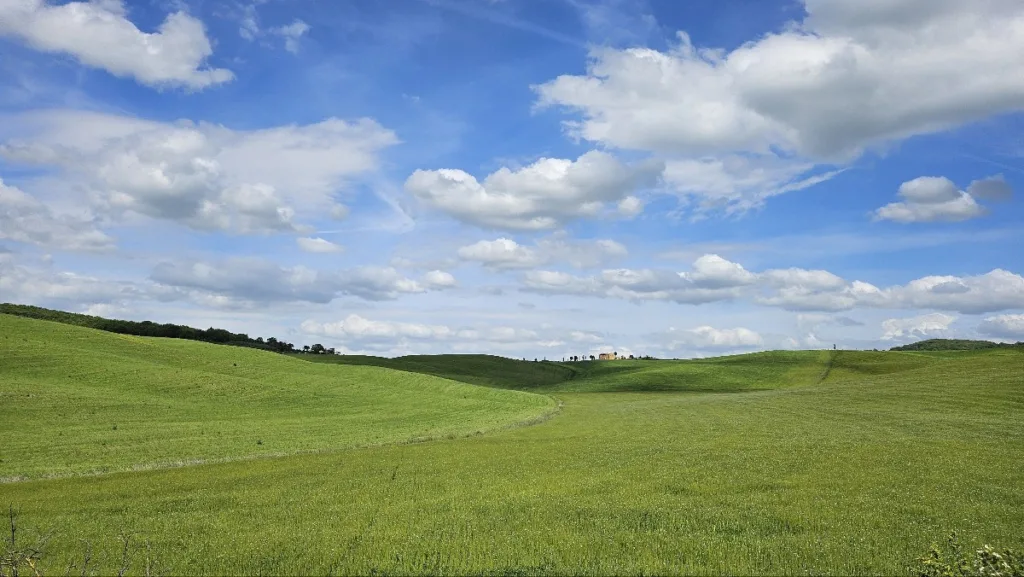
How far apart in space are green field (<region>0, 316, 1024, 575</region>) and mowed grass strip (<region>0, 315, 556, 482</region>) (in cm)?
36

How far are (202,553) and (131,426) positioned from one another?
34.4 metres

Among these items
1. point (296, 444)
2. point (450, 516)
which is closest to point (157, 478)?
point (296, 444)

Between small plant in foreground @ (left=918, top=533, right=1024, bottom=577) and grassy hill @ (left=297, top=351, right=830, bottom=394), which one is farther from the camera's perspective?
grassy hill @ (left=297, top=351, right=830, bottom=394)

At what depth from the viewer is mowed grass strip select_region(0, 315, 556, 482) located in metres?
35.8

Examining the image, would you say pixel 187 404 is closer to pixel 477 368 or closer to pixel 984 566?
pixel 984 566

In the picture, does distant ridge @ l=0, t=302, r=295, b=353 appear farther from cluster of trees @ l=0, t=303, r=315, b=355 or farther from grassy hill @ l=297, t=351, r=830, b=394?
grassy hill @ l=297, t=351, r=830, b=394

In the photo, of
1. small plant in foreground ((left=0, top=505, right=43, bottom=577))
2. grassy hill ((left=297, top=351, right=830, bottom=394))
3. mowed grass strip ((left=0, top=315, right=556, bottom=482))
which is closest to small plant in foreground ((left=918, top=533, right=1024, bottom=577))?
small plant in foreground ((left=0, top=505, right=43, bottom=577))

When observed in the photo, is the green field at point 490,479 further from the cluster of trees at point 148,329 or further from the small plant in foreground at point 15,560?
the cluster of trees at point 148,329

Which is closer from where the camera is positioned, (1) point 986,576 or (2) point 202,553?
(1) point 986,576

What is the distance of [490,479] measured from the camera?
80.9ft

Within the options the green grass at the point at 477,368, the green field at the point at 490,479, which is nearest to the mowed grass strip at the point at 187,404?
the green field at the point at 490,479

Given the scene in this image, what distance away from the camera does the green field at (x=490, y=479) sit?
46.5 ft

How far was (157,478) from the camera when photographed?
1058 inches

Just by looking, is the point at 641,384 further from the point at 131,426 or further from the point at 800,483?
the point at 800,483
